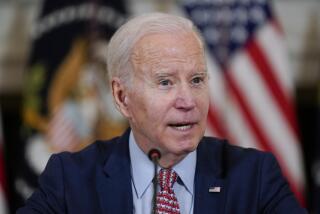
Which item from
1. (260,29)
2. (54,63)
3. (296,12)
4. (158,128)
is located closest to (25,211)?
(158,128)

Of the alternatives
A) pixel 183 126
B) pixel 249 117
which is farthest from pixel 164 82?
pixel 249 117

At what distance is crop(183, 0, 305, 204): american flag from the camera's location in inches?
170

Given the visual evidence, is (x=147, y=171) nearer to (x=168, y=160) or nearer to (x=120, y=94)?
(x=168, y=160)

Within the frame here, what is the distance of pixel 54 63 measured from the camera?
4367 millimetres

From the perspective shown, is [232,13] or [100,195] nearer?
[100,195]

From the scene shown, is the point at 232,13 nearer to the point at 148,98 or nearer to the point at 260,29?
the point at 260,29

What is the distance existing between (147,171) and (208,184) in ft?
0.59

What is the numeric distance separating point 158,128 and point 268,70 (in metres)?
2.52

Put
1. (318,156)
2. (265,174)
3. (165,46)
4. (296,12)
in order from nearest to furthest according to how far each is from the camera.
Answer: (165,46), (265,174), (318,156), (296,12)

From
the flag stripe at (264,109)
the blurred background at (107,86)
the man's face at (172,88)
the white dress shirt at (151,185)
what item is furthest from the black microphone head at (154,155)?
the flag stripe at (264,109)

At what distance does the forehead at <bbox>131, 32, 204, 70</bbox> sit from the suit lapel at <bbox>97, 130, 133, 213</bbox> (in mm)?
330

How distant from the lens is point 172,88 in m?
2.00

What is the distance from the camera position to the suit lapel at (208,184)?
207 centimetres

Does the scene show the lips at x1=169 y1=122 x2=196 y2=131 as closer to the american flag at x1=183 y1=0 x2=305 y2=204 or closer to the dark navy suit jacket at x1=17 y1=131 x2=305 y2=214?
the dark navy suit jacket at x1=17 y1=131 x2=305 y2=214
